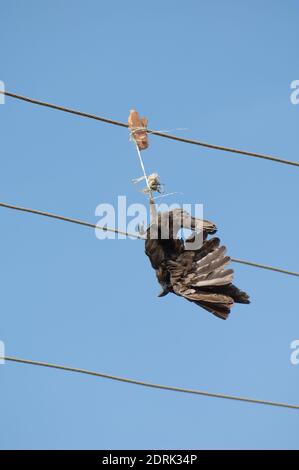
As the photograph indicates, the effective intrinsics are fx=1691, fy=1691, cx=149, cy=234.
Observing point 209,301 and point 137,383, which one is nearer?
point 137,383

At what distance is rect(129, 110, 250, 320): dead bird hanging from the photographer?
1494cm

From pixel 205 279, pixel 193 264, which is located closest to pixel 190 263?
pixel 193 264

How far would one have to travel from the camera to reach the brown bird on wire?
1491 cm

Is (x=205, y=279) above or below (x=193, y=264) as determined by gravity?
below

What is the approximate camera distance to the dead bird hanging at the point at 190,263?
1494 cm

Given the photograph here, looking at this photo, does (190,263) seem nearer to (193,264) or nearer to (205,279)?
(193,264)

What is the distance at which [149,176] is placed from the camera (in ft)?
48.9

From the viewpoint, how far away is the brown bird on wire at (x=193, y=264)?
14914 mm

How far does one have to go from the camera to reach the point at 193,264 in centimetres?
1504

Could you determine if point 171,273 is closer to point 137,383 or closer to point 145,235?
point 145,235

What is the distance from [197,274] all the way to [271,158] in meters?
1.23

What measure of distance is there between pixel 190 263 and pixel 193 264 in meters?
0.03

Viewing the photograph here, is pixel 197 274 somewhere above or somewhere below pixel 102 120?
below

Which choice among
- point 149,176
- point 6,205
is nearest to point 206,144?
point 149,176
